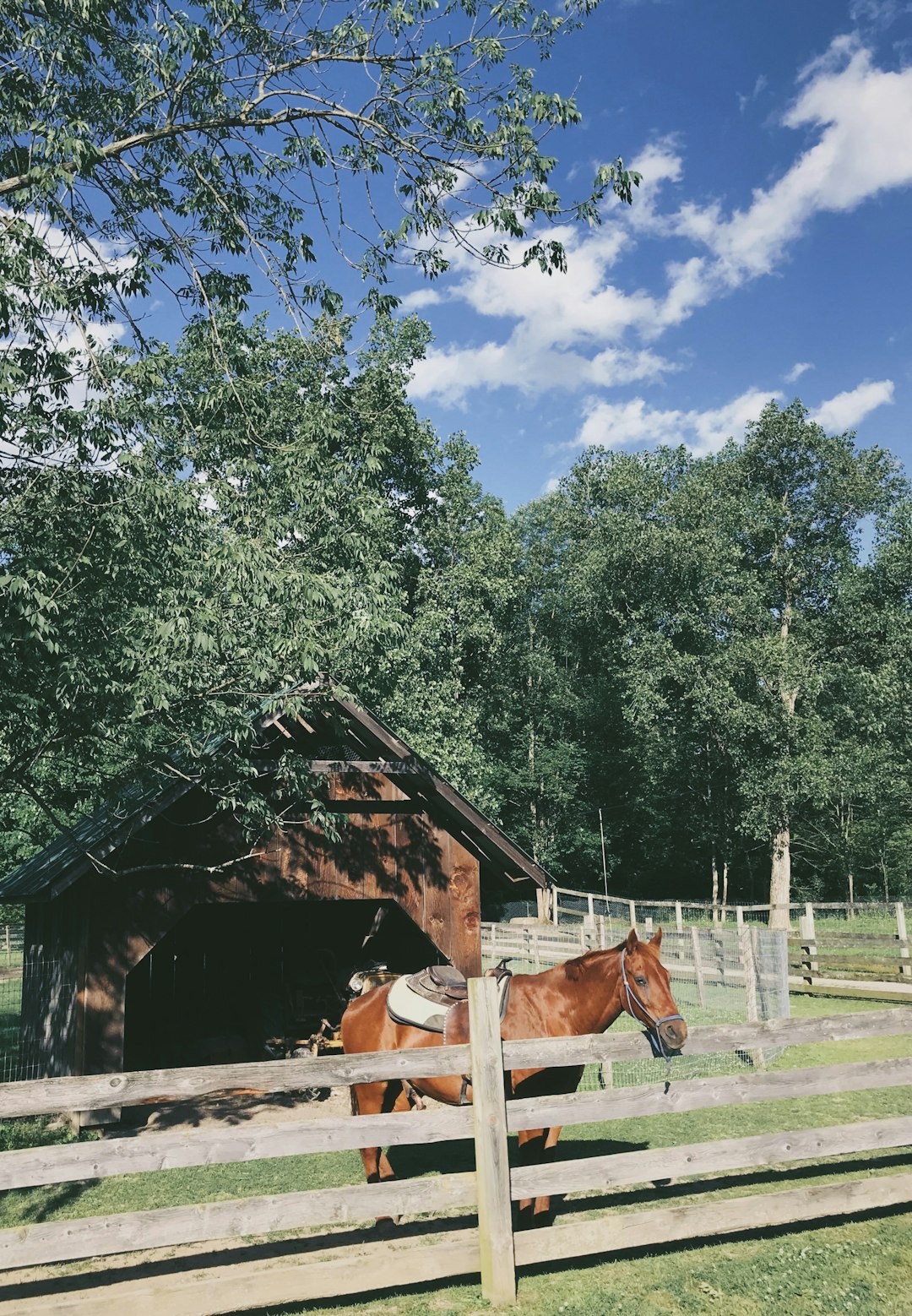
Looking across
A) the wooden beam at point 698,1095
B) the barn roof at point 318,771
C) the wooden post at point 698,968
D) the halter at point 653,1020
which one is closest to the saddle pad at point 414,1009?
the wooden beam at point 698,1095

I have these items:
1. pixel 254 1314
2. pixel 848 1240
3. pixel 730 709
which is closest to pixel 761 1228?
pixel 848 1240

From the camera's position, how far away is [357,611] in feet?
36.3

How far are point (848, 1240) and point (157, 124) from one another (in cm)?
1087

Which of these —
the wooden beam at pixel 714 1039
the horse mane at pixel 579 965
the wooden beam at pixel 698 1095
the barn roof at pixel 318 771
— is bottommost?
the wooden beam at pixel 698 1095

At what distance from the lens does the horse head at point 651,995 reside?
554cm

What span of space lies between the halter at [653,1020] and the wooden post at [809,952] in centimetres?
1554

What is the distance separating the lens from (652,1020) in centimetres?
582

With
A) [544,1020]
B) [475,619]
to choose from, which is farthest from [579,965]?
[475,619]

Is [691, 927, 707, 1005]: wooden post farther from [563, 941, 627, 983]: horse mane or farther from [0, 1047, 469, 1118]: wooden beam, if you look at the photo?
[0, 1047, 469, 1118]: wooden beam

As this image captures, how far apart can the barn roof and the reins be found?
443 centimetres

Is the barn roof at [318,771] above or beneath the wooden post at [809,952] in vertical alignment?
above

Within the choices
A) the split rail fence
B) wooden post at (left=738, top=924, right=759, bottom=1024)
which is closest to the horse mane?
wooden post at (left=738, top=924, right=759, bottom=1024)

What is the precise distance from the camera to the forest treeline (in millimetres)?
9242

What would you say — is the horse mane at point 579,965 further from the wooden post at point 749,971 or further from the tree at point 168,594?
the wooden post at point 749,971
